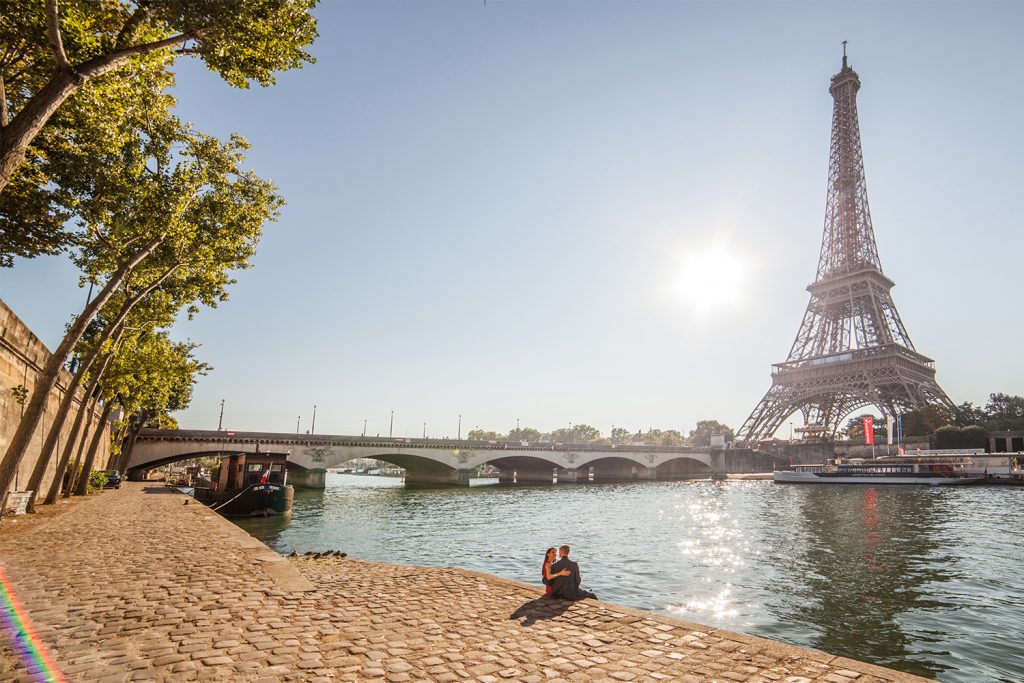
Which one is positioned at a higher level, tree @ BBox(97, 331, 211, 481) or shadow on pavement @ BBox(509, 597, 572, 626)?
tree @ BBox(97, 331, 211, 481)

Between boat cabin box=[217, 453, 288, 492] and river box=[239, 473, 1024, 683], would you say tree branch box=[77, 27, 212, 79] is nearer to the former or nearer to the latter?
river box=[239, 473, 1024, 683]

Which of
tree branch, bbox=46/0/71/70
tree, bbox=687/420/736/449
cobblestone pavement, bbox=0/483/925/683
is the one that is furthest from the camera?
tree, bbox=687/420/736/449

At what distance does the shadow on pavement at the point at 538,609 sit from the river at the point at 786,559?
4933mm

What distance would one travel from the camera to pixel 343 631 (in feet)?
26.0

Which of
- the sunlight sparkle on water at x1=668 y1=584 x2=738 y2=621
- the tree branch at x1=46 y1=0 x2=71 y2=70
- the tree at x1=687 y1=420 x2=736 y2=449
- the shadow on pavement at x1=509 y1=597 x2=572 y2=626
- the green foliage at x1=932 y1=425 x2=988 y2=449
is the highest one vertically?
the tree at x1=687 y1=420 x2=736 y2=449

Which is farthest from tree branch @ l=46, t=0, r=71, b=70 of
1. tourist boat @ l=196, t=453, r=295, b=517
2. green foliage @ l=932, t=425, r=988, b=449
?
green foliage @ l=932, t=425, r=988, b=449

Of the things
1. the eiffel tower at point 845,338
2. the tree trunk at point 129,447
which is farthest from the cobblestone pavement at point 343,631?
the eiffel tower at point 845,338

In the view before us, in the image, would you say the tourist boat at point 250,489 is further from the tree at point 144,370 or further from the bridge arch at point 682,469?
the bridge arch at point 682,469

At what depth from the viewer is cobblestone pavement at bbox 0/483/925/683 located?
21.1 ft

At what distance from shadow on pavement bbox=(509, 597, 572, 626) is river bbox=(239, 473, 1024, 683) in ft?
16.2

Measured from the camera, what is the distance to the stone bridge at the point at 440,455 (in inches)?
2377

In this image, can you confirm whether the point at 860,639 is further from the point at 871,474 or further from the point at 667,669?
the point at 871,474

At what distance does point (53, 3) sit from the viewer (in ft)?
27.3

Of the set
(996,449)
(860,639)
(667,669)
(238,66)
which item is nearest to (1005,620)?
(860,639)
